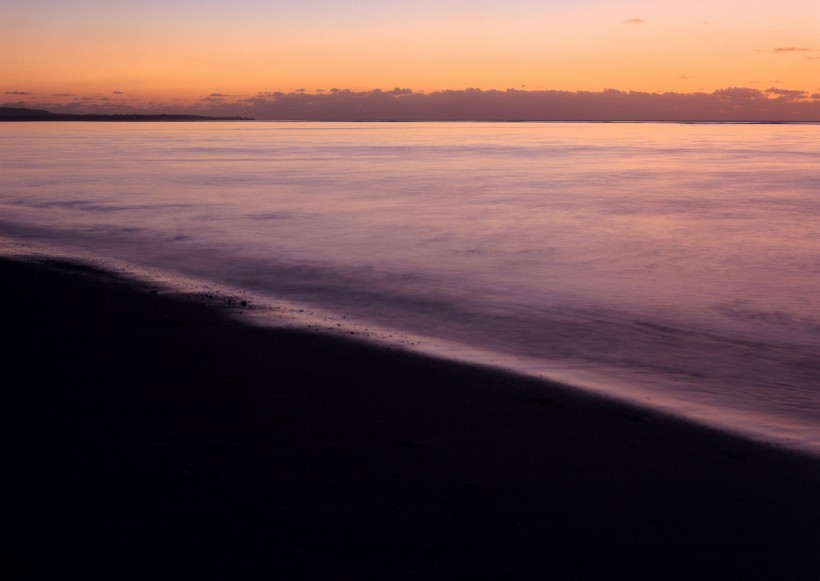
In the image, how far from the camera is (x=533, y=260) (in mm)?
13398

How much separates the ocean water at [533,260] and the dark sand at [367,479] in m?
1.12

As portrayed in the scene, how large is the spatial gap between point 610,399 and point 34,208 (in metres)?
18.3

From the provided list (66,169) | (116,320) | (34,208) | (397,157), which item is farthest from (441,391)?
(397,157)

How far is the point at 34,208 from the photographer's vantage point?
1988 centimetres

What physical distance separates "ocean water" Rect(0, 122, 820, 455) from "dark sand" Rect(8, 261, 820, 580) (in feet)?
3.68

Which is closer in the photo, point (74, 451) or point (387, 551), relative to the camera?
point (387, 551)

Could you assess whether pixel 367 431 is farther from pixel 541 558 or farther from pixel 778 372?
pixel 778 372

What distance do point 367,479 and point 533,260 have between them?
10.2m

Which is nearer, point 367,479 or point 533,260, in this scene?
point 367,479

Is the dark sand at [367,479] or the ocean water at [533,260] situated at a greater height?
the dark sand at [367,479]

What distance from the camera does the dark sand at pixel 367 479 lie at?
299 centimetres

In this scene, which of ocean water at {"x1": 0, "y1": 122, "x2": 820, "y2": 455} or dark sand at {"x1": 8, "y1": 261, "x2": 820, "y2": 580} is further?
ocean water at {"x1": 0, "y1": 122, "x2": 820, "y2": 455}

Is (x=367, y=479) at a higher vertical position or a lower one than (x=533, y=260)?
higher

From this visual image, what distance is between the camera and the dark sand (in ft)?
9.81
